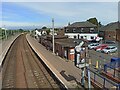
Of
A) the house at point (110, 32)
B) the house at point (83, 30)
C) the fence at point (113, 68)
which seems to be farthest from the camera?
the house at point (83, 30)

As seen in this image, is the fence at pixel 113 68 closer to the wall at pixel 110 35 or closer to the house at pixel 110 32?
the house at pixel 110 32

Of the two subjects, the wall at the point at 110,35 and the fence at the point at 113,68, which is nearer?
the fence at the point at 113,68

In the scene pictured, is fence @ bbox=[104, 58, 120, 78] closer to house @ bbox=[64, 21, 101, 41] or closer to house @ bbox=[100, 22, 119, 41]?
house @ bbox=[100, 22, 119, 41]

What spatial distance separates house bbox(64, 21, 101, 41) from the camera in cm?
5200

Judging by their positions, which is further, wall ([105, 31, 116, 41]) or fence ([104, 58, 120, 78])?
wall ([105, 31, 116, 41])

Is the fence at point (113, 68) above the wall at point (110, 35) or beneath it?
beneath

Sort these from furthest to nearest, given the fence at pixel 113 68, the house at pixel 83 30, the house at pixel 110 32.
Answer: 1. the house at pixel 83 30
2. the house at pixel 110 32
3. the fence at pixel 113 68

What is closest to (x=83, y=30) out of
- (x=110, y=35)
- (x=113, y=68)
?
(x=110, y=35)

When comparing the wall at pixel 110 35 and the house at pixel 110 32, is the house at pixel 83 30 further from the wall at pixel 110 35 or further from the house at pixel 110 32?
the wall at pixel 110 35

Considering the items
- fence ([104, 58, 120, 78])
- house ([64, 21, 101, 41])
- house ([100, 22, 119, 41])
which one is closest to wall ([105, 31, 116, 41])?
house ([100, 22, 119, 41])

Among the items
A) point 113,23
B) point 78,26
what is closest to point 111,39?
point 113,23

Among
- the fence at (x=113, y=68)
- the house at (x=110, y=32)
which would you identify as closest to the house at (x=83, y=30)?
the house at (x=110, y=32)

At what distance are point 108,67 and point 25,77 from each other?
21.9ft

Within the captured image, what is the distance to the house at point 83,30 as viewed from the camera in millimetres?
52000
